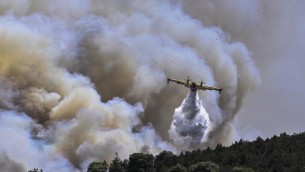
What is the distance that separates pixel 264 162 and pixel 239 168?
17.9 m

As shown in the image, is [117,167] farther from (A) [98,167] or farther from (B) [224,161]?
(B) [224,161]

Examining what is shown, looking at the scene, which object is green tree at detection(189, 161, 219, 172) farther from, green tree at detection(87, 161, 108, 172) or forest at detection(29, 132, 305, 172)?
green tree at detection(87, 161, 108, 172)

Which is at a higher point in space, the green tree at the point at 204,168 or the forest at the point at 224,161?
the forest at the point at 224,161

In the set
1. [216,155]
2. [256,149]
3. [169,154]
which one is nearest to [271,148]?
[256,149]

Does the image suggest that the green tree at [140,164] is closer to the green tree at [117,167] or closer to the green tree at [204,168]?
the green tree at [117,167]

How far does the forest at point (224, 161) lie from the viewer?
536 ft

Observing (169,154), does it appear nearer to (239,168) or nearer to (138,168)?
(138,168)

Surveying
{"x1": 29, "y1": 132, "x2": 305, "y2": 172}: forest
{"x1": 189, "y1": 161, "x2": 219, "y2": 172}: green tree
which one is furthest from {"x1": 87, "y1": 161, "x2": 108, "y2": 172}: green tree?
{"x1": 189, "y1": 161, "x2": 219, "y2": 172}: green tree

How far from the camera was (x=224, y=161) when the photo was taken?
185m

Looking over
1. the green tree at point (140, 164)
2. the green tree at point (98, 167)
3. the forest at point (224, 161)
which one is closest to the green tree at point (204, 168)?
the forest at point (224, 161)

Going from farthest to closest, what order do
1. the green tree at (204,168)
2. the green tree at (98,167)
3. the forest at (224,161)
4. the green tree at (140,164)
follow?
the green tree at (98,167) → the green tree at (140,164) → the forest at (224,161) → the green tree at (204,168)

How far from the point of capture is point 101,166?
577ft

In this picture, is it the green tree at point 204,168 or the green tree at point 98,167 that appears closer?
the green tree at point 204,168

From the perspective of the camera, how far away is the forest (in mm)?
163375
